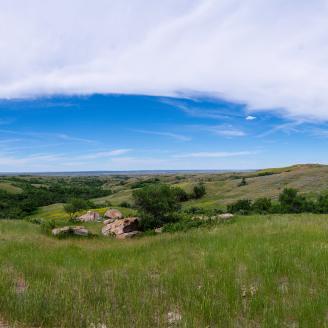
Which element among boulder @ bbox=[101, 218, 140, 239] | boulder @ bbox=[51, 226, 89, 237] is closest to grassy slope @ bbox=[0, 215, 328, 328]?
boulder @ bbox=[51, 226, 89, 237]

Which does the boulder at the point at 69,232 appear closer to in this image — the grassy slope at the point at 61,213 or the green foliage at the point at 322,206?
the grassy slope at the point at 61,213

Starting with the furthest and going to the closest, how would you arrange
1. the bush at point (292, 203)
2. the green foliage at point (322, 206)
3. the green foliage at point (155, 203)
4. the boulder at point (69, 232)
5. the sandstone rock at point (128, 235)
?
1. the bush at point (292, 203)
2. the green foliage at point (322, 206)
3. the green foliage at point (155, 203)
4. the sandstone rock at point (128, 235)
5. the boulder at point (69, 232)

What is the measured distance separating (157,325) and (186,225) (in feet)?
56.2

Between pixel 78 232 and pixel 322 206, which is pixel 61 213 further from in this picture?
pixel 322 206

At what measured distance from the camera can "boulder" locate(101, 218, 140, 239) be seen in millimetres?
23438

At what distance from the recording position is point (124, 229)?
2425 cm

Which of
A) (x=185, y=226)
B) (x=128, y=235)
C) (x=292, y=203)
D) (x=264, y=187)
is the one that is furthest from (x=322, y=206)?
(x=264, y=187)

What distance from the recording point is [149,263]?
1121 centimetres

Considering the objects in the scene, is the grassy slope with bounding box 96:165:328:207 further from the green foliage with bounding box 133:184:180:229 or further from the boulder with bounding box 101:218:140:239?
the boulder with bounding box 101:218:140:239

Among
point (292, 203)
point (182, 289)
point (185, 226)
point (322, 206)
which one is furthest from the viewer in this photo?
point (292, 203)

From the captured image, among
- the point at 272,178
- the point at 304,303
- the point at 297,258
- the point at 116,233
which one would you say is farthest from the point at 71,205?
the point at 272,178

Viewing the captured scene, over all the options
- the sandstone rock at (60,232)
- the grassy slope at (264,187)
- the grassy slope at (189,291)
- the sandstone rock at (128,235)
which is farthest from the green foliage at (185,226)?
the grassy slope at (264,187)

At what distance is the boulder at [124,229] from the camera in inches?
923

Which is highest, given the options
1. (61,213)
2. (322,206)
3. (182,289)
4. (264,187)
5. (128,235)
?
(182,289)
